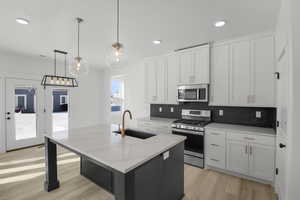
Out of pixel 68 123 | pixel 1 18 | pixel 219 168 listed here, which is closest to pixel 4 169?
pixel 68 123

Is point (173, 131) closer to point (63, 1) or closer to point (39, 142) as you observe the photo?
point (63, 1)

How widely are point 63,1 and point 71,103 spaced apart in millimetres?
4108

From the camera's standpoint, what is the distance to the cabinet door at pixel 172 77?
12.2 ft

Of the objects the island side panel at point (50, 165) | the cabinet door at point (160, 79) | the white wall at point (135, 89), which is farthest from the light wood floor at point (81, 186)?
the white wall at point (135, 89)

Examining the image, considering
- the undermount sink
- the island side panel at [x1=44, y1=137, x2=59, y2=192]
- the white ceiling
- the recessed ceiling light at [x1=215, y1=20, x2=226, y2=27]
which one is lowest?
the island side panel at [x1=44, y1=137, x2=59, y2=192]

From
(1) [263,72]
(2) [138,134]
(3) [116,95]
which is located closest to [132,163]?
(2) [138,134]

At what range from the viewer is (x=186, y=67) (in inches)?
140

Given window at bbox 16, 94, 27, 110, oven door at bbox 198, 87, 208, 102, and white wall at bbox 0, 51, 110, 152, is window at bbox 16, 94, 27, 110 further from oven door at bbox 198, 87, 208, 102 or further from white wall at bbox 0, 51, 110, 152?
oven door at bbox 198, 87, 208, 102

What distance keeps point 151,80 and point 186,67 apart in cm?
110

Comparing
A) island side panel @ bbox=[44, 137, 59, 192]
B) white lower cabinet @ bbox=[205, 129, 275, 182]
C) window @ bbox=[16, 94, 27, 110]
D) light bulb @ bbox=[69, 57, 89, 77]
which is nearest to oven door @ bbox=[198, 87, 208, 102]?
white lower cabinet @ bbox=[205, 129, 275, 182]

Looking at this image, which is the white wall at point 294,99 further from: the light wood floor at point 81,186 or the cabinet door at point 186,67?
the cabinet door at point 186,67

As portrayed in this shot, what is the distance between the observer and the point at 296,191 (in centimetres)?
136

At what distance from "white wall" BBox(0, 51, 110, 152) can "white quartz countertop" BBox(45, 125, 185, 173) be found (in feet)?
11.2

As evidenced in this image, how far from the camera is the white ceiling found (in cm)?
191
